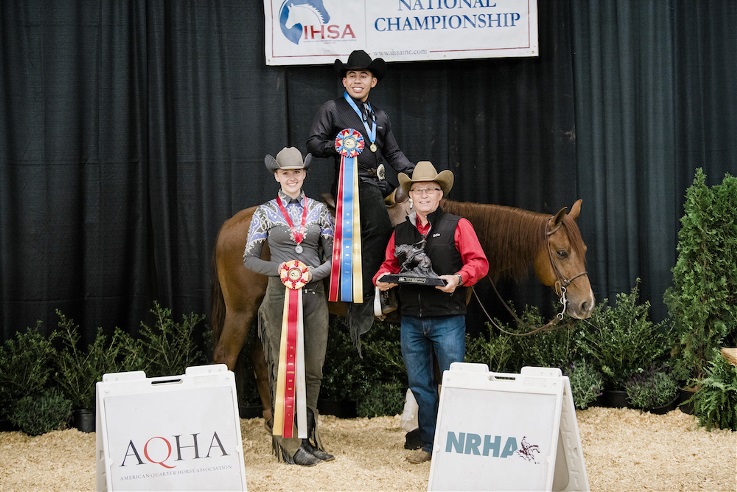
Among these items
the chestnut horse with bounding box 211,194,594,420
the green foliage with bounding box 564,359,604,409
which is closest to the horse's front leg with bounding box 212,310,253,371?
the chestnut horse with bounding box 211,194,594,420

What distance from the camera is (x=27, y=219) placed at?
20.2ft

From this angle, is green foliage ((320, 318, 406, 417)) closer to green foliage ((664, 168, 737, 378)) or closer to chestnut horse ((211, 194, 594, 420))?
chestnut horse ((211, 194, 594, 420))

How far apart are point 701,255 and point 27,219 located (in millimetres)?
4619

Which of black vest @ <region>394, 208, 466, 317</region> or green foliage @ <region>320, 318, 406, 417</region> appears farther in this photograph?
green foliage @ <region>320, 318, 406, 417</region>

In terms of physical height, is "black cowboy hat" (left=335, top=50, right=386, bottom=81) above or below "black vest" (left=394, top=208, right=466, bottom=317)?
above

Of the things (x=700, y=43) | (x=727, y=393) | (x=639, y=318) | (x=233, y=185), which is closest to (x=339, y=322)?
(x=233, y=185)

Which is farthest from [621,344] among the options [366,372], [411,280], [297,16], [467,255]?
[297,16]

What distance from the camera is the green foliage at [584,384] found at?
566cm

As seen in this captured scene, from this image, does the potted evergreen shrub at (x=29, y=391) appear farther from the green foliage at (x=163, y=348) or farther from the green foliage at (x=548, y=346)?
the green foliage at (x=548, y=346)

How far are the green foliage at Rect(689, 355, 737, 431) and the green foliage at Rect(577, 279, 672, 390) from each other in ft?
1.78

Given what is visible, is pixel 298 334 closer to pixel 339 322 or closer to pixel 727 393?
pixel 339 322

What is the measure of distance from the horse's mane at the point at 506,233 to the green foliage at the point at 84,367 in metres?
2.52

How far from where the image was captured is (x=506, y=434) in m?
3.70

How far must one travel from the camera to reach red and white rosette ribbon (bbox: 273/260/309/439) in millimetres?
4539
